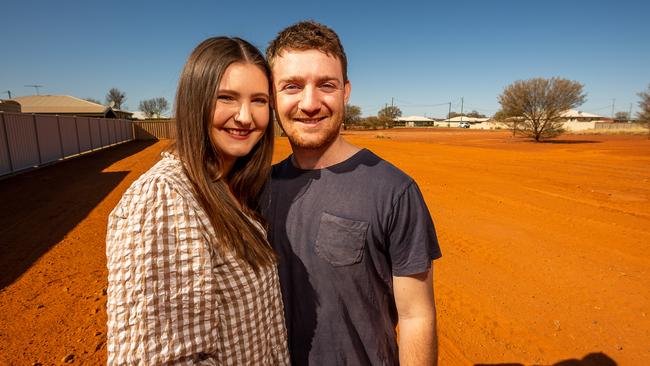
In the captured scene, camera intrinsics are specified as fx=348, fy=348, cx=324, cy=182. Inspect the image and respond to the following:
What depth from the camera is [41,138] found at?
48.5 feet

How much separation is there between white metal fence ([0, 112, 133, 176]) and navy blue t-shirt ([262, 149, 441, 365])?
14.5 m

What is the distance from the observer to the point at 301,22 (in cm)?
165

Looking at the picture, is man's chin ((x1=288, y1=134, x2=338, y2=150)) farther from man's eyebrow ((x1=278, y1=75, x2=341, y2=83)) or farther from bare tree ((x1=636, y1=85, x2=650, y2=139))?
bare tree ((x1=636, y1=85, x2=650, y2=139))

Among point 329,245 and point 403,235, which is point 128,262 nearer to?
point 329,245

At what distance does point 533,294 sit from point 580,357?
3.60 ft

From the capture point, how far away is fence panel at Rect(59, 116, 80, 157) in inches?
685

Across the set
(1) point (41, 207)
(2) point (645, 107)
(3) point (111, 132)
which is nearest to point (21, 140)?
(1) point (41, 207)

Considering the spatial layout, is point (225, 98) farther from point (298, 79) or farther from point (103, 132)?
point (103, 132)

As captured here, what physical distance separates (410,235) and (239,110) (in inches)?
34.8

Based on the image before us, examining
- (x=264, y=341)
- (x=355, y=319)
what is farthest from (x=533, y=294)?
(x=264, y=341)

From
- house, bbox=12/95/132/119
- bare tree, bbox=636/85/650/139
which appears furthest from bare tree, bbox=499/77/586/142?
house, bbox=12/95/132/119

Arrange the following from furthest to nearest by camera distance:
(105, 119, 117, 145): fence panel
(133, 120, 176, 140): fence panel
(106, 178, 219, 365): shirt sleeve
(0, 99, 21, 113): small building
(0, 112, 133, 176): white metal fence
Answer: (133, 120, 176, 140): fence panel, (105, 119, 117, 145): fence panel, (0, 99, 21, 113): small building, (0, 112, 133, 176): white metal fence, (106, 178, 219, 365): shirt sleeve

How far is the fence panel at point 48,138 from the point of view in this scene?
14.6m

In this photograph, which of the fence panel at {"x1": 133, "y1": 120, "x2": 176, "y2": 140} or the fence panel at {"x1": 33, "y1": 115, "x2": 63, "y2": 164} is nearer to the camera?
the fence panel at {"x1": 33, "y1": 115, "x2": 63, "y2": 164}
